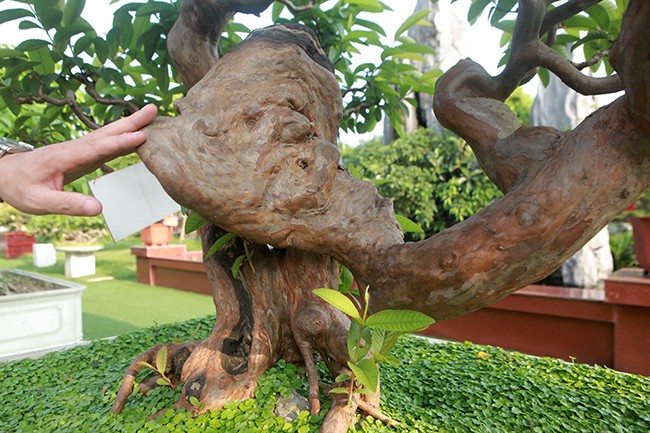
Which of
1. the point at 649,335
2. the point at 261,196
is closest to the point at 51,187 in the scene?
the point at 261,196

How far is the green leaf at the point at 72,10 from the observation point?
4.89 ft

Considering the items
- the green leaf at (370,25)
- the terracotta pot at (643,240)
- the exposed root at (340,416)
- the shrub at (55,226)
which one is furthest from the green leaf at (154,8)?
the shrub at (55,226)

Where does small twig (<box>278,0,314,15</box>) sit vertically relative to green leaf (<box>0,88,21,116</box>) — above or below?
above

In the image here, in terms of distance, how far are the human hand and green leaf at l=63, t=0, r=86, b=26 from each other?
0.74 metres

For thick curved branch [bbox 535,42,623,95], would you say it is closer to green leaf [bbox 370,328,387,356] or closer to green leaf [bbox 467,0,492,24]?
green leaf [bbox 467,0,492,24]

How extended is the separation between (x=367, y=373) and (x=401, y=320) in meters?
0.18

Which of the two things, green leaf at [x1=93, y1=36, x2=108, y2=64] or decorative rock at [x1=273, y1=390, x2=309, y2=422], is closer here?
decorative rock at [x1=273, y1=390, x2=309, y2=422]

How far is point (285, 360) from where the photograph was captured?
4.86 ft

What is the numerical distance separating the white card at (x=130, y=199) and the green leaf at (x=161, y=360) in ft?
1.85

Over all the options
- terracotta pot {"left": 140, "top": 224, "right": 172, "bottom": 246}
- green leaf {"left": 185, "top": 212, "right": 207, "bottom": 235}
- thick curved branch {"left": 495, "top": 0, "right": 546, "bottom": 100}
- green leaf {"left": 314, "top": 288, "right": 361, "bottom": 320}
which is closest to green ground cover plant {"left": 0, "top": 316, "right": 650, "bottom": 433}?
green leaf {"left": 314, "top": 288, "right": 361, "bottom": 320}

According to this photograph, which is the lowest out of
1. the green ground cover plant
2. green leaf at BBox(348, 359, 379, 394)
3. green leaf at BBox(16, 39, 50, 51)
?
the green ground cover plant

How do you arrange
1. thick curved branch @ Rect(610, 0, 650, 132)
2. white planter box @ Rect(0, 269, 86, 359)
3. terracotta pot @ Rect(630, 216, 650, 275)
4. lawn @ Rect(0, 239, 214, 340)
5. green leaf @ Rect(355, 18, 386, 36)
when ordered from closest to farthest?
thick curved branch @ Rect(610, 0, 650, 132) < green leaf @ Rect(355, 18, 386, 36) < white planter box @ Rect(0, 269, 86, 359) < terracotta pot @ Rect(630, 216, 650, 275) < lawn @ Rect(0, 239, 214, 340)

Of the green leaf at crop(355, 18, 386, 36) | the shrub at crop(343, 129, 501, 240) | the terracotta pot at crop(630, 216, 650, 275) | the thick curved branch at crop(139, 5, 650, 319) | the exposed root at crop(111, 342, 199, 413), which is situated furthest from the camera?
the shrub at crop(343, 129, 501, 240)

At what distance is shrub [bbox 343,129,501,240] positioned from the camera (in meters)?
4.46
